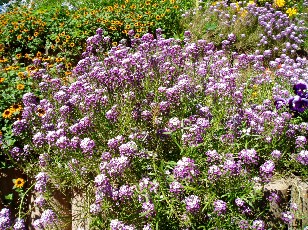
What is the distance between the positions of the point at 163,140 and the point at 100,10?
16.4ft

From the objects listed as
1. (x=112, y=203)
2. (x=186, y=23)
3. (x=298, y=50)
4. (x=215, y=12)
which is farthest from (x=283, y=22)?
(x=112, y=203)

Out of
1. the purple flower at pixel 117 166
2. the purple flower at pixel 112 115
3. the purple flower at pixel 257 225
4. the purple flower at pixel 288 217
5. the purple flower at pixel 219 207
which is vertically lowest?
the purple flower at pixel 288 217

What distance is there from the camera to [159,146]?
3.07 meters

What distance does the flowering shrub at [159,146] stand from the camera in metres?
2.57

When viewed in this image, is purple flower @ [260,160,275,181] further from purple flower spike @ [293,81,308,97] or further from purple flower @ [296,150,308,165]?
purple flower spike @ [293,81,308,97]

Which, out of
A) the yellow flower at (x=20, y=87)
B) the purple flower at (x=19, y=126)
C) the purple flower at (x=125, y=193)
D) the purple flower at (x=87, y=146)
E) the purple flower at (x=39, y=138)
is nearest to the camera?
the purple flower at (x=125, y=193)

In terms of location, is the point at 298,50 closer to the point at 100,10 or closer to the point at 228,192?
the point at 100,10

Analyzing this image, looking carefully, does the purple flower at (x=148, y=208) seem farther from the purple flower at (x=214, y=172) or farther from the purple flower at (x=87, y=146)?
the purple flower at (x=87, y=146)

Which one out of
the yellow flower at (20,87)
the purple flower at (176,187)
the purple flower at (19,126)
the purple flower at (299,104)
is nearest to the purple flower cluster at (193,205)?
the purple flower at (176,187)

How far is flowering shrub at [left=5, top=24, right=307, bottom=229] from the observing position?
257 cm

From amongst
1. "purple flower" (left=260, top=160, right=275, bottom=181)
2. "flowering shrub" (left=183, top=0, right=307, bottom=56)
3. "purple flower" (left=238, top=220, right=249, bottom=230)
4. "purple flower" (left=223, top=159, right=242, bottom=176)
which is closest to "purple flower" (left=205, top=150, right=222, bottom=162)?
"purple flower" (left=223, top=159, right=242, bottom=176)

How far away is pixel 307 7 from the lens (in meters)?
8.52

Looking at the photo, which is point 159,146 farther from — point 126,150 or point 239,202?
point 239,202

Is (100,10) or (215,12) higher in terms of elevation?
(100,10)
